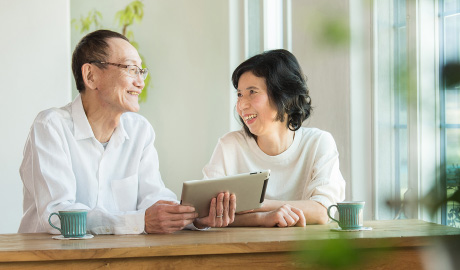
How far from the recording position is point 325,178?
251 cm

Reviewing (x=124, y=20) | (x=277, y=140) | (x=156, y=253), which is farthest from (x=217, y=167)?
(x=124, y=20)

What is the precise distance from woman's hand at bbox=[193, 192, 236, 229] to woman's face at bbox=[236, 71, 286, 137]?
65 cm

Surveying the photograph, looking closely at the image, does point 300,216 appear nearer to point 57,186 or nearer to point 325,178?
point 325,178

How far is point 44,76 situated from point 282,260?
298cm

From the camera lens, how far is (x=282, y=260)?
1766mm

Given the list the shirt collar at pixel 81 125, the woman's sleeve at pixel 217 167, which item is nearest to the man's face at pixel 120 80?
the shirt collar at pixel 81 125

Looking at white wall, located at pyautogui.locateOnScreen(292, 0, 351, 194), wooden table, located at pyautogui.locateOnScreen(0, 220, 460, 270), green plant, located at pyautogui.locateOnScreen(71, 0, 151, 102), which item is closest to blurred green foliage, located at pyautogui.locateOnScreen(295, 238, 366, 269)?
wooden table, located at pyautogui.locateOnScreen(0, 220, 460, 270)

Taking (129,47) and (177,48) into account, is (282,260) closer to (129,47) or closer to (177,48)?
(129,47)

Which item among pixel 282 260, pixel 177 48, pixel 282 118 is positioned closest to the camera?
pixel 282 260

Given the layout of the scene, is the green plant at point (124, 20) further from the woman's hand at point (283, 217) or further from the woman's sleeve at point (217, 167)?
the woman's hand at point (283, 217)

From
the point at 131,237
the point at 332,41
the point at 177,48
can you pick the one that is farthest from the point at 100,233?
the point at 177,48

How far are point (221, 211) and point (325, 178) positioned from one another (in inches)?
24.1

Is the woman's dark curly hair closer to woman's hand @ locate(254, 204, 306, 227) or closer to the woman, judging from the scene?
the woman

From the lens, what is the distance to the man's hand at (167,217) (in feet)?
6.59
